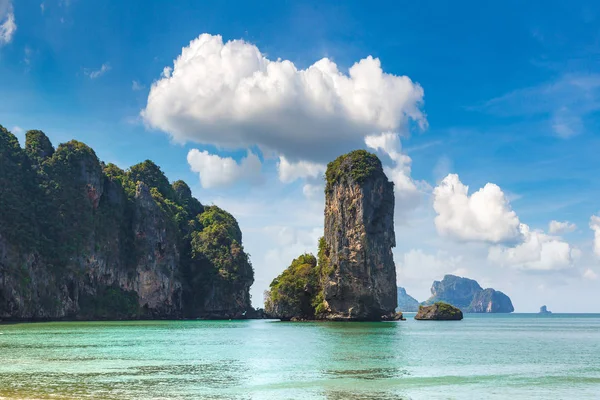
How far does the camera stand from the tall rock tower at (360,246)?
95.3 meters

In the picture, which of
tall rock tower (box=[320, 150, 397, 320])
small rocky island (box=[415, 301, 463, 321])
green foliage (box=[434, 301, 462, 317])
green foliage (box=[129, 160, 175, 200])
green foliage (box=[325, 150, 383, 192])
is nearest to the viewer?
tall rock tower (box=[320, 150, 397, 320])

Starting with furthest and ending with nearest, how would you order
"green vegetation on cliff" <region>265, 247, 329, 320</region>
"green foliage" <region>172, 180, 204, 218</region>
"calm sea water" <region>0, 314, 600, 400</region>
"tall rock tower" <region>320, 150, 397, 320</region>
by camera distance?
"green foliage" <region>172, 180, 204, 218</region> < "green vegetation on cliff" <region>265, 247, 329, 320</region> < "tall rock tower" <region>320, 150, 397, 320</region> < "calm sea water" <region>0, 314, 600, 400</region>

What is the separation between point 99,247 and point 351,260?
53.6 metres

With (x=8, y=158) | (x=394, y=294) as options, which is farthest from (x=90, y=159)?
(x=394, y=294)

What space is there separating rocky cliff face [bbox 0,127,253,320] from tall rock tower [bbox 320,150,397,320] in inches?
1825

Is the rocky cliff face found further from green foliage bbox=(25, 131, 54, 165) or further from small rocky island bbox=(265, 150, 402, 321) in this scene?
small rocky island bbox=(265, 150, 402, 321)

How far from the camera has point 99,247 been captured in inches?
4688

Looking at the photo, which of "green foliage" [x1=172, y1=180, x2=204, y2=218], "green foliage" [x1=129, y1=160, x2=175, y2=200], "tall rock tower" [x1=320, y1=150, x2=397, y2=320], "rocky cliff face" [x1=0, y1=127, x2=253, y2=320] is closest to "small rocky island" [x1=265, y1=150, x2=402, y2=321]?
"tall rock tower" [x1=320, y1=150, x2=397, y2=320]

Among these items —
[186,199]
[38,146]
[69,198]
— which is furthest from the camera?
[186,199]

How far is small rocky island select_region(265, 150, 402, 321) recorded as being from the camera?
95.5m

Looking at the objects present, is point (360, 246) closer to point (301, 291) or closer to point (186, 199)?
point (301, 291)

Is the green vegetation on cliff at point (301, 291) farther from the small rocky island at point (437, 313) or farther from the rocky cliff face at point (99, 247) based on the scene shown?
the rocky cliff face at point (99, 247)

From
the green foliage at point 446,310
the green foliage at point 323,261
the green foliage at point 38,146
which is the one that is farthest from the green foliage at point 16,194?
the green foliage at point 446,310

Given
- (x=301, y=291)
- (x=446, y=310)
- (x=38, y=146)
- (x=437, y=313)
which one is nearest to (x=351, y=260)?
(x=301, y=291)
